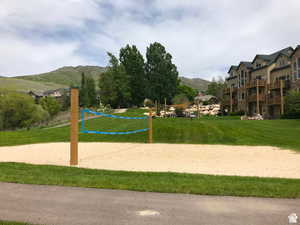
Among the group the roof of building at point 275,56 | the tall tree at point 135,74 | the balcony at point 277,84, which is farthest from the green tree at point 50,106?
the balcony at point 277,84

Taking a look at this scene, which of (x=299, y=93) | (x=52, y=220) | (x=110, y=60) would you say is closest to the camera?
(x=52, y=220)

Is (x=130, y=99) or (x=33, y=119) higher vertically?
(x=130, y=99)

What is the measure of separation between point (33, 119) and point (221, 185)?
4870cm

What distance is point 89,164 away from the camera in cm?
816

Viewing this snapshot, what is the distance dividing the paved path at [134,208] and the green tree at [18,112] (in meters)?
47.4

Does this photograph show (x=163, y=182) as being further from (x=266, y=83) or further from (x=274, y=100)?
(x=266, y=83)

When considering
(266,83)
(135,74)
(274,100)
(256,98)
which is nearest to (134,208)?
(274,100)

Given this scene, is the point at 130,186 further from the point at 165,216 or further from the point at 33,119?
the point at 33,119

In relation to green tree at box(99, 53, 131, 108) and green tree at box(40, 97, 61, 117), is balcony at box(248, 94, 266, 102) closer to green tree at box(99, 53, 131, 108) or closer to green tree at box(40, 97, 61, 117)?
green tree at box(99, 53, 131, 108)

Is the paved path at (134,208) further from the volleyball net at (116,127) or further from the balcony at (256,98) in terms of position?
the balcony at (256,98)

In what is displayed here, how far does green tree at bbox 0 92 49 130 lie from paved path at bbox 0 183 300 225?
1866 inches

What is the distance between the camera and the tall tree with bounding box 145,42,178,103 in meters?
58.7

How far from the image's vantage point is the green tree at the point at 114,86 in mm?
48656

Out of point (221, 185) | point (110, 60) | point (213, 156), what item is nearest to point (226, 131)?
point (213, 156)
